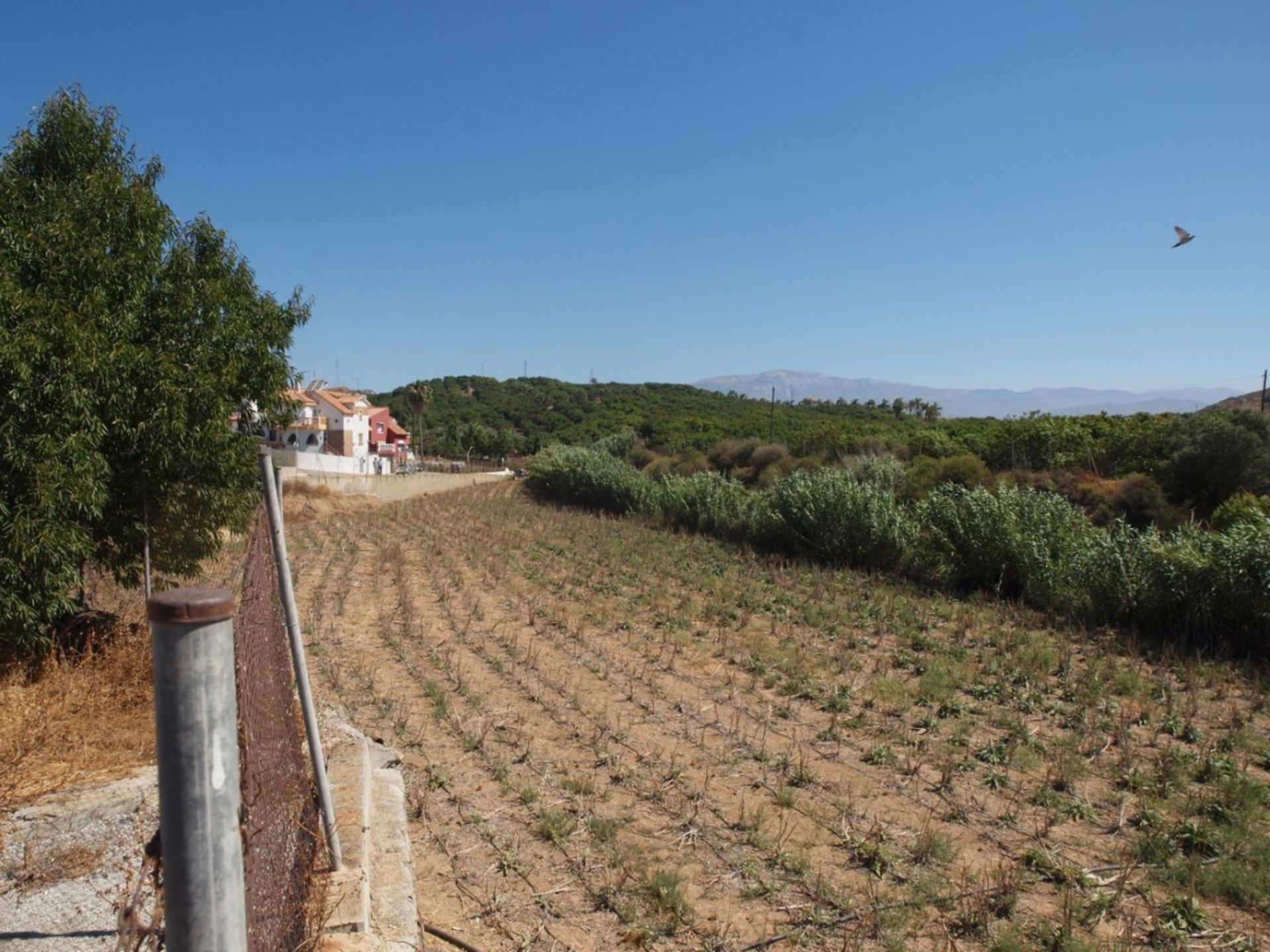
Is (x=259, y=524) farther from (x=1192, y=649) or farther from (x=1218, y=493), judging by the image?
(x=1218, y=493)

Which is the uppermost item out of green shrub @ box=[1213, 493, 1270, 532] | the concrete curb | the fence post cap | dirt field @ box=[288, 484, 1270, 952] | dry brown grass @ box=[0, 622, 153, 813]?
the fence post cap

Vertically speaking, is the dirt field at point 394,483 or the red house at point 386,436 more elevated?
the red house at point 386,436

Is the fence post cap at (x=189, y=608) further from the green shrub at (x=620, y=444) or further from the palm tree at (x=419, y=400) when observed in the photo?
the palm tree at (x=419, y=400)

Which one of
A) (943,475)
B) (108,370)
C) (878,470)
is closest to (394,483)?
(878,470)

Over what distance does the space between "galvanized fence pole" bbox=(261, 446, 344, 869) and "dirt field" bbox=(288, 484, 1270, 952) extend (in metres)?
0.98

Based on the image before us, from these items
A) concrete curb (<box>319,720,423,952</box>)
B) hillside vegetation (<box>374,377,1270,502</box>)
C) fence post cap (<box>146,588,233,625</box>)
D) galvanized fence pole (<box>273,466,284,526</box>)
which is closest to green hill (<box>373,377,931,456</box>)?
hillside vegetation (<box>374,377,1270,502</box>)

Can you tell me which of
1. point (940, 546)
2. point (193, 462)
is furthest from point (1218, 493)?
point (193, 462)

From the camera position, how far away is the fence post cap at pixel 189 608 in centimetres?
154

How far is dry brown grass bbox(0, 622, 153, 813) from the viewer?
4910 mm

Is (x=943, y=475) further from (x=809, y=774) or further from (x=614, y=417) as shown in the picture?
(x=614, y=417)

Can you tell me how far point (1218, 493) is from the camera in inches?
805

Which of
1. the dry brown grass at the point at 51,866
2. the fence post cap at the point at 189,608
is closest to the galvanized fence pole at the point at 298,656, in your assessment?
the dry brown grass at the point at 51,866

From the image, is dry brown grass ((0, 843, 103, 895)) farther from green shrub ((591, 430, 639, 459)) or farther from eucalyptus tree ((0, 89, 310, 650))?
green shrub ((591, 430, 639, 459))

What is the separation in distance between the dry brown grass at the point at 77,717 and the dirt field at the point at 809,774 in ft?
6.39
